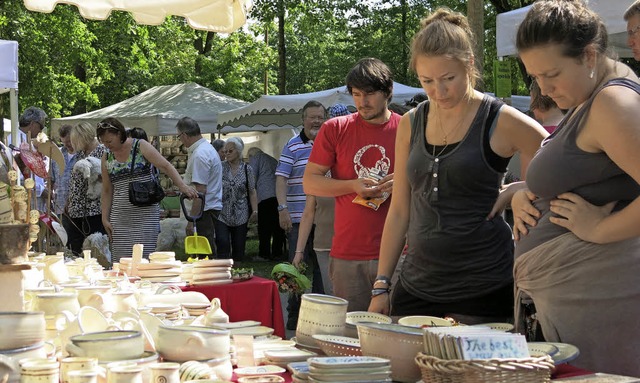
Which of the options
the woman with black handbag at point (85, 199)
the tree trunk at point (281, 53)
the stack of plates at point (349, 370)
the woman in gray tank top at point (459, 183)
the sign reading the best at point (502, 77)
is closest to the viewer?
the stack of plates at point (349, 370)

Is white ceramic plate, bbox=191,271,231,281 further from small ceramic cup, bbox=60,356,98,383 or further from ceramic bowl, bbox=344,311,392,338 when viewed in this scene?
small ceramic cup, bbox=60,356,98,383

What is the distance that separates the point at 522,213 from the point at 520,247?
0.09m

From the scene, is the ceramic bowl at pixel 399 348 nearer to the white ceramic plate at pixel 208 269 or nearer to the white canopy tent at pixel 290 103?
the white ceramic plate at pixel 208 269

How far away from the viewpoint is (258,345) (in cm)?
236

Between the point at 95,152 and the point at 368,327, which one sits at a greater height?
the point at 95,152

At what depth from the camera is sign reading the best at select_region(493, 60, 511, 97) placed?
7527mm

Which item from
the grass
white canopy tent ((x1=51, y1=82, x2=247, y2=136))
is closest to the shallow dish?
the grass

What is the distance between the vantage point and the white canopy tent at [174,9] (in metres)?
4.74

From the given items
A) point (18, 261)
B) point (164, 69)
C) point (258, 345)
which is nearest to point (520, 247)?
point (258, 345)

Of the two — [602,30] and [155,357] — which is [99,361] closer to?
[155,357]

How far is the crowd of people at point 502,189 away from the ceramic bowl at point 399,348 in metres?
0.49

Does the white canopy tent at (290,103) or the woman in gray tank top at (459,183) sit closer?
the woman in gray tank top at (459,183)

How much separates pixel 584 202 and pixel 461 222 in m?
0.65

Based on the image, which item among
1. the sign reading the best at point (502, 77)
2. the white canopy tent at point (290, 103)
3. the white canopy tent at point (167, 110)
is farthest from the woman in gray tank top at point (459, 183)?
the white canopy tent at point (167, 110)
